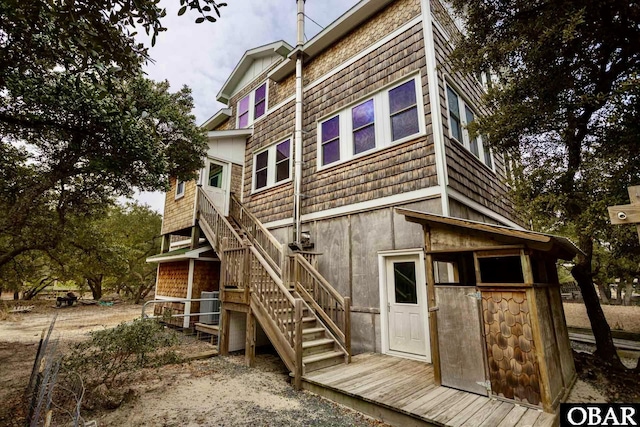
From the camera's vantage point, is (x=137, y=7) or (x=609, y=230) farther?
(x=609, y=230)

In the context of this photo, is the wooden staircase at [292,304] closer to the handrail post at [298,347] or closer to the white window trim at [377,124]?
the handrail post at [298,347]

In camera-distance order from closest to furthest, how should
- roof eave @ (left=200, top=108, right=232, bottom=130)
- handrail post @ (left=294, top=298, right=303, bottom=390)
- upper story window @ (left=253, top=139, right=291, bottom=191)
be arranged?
handrail post @ (left=294, top=298, right=303, bottom=390), upper story window @ (left=253, top=139, right=291, bottom=191), roof eave @ (left=200, top=108, right=232, bottom=130)

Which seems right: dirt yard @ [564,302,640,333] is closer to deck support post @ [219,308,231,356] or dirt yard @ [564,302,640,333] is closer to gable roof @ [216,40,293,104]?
deck support post @ [219,308,231,356]

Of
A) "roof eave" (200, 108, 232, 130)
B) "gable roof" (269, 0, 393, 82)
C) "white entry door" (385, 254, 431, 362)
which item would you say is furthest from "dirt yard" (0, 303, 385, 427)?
"roof eave" (200, 108, 232, 130)

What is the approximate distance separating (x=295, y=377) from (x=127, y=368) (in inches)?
109

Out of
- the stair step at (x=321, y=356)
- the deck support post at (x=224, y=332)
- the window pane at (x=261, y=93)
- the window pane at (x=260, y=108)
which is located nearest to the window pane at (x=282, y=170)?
the window pane at (x=260, y=108)

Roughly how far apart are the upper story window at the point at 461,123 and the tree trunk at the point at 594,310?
2873 millimetres

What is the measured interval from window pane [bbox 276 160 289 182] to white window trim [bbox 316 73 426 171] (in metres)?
1.42

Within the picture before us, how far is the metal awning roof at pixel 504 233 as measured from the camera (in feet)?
12.0

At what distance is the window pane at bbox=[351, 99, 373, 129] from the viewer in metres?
7.38

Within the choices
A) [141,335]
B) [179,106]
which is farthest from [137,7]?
[179,106]

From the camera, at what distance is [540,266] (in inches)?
178

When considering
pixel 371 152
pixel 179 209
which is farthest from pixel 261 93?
pixel 371 152

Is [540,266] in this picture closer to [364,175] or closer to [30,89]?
[364,175]
